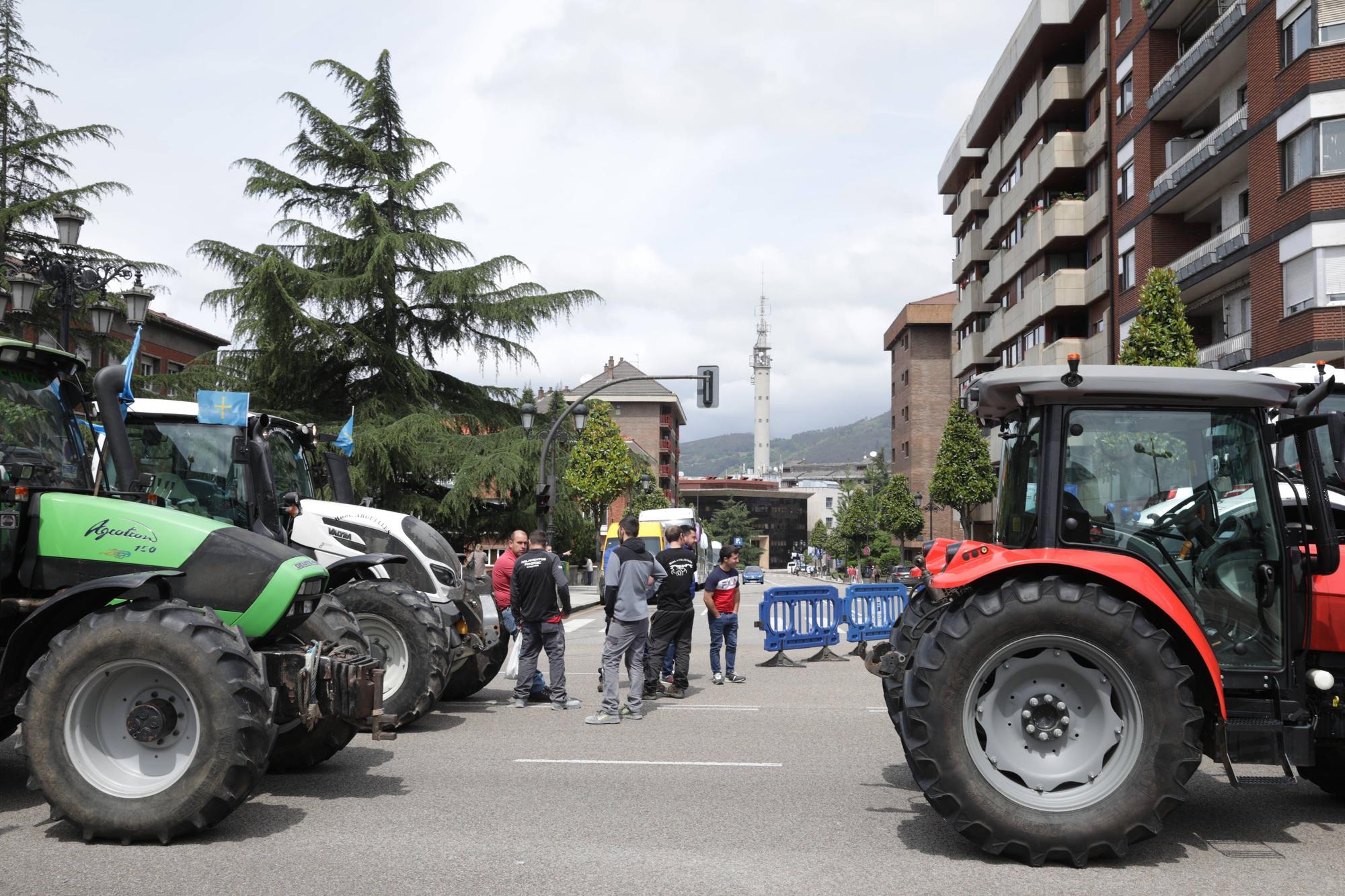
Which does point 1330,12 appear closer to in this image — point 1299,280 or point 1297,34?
point 1297,34

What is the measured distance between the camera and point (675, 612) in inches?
507

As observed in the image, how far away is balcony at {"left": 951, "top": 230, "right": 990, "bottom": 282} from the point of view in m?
56.9

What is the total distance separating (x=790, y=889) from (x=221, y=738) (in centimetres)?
296

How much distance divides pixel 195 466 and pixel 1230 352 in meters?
26.8

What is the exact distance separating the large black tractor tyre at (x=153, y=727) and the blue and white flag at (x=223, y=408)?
154 inches

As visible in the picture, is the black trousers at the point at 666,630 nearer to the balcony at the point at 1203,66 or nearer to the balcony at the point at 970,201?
the balcony at the point at 1203,66

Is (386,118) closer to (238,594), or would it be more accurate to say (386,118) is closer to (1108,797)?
(238,594)

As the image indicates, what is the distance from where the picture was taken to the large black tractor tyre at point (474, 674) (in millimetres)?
11992

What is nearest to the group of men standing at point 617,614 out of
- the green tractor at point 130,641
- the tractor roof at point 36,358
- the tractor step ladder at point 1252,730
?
the green tractor at point 130,641

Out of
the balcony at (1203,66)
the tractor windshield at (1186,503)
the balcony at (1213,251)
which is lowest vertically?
the tractor windshield at (1186,503)

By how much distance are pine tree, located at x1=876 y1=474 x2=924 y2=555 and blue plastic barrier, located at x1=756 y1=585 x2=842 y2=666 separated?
51254 millimetres

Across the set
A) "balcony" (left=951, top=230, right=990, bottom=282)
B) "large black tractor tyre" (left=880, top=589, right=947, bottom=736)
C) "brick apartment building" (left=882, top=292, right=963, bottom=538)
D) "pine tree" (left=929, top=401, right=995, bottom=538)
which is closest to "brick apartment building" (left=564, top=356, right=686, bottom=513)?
"brick apartment building" (left=882, top=292, right=963, bottom=538)

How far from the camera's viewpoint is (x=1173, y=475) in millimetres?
6102

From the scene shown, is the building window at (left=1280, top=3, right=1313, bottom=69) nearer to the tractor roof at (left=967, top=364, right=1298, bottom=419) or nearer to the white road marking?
the tractor roof at (left=967, top=364, right=1298, bottom=419)
